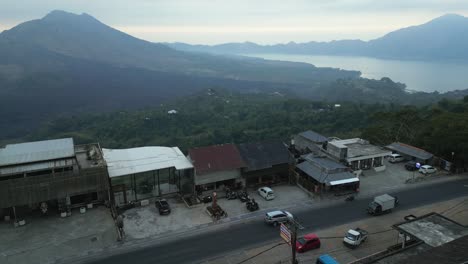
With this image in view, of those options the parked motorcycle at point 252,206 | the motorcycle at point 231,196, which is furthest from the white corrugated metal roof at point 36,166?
the parked motorcycle at point 252,206

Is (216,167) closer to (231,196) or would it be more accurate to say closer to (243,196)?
(231,196)

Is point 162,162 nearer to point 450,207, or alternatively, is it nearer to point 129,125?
point 450,207

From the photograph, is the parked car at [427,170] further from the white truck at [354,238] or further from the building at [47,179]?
the building at [47,179]

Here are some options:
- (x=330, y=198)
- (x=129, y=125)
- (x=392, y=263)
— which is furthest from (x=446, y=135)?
(x=129, y=125)

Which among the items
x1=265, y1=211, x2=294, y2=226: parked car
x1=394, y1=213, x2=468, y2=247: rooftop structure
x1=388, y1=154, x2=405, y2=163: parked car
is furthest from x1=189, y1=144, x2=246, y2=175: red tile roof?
x1=388, y1=154, x2=405, y2=163: parked car

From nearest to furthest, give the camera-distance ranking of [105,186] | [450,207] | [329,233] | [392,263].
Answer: [392,263]
[329,233]
[105,186]
[450,207]

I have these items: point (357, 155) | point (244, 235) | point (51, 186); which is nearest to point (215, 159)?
point (244, 235)
